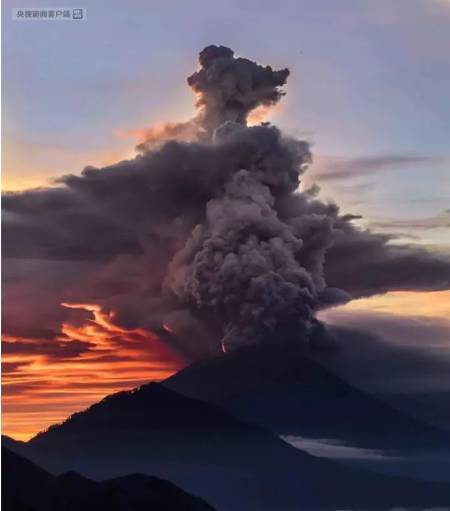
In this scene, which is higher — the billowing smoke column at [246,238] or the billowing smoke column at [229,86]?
the billowing smoke column at [229,86]

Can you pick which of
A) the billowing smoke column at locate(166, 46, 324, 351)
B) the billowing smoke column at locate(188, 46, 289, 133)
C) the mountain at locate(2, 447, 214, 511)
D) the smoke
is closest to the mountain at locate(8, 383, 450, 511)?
the mountain at locate(2, 447, 214, 511)

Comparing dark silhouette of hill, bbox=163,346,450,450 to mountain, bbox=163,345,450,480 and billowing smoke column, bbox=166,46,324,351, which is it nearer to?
mountain, bbox=163,345,450,480

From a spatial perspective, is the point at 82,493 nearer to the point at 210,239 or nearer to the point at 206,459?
the point at 206,459

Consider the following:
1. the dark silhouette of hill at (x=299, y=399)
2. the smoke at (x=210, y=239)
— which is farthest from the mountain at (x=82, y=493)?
the smoke at (x=210, y=239)

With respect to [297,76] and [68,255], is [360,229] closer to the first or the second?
[297,76]

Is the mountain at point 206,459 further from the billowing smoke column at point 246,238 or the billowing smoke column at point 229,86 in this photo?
the billowing smoke column at point 229,86
